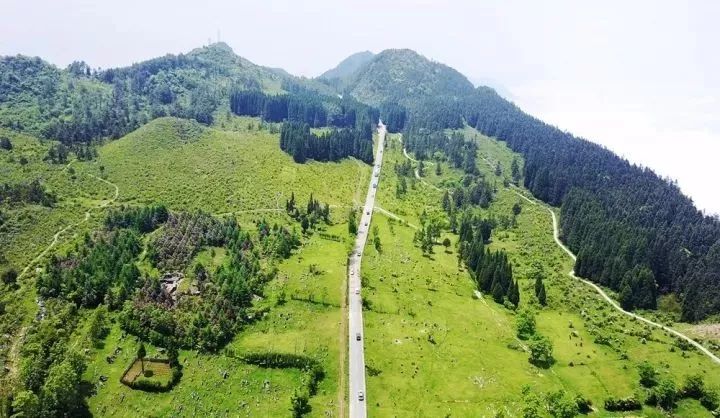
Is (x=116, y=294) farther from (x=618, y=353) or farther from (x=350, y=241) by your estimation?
(x=618, y=353)

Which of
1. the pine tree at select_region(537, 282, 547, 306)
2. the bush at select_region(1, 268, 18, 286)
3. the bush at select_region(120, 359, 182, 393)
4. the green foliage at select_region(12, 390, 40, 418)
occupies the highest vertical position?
the pine tree at select_region(537, 282, 547, 306)

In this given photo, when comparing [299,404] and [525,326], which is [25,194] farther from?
[525,326]

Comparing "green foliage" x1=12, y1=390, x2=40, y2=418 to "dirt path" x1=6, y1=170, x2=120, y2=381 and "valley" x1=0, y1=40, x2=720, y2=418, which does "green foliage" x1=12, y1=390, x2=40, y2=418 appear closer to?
"valley" x1=0, y1=40, x2=720, y2=418

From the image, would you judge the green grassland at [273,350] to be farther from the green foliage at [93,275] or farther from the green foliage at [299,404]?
the green foliage at [93,275]

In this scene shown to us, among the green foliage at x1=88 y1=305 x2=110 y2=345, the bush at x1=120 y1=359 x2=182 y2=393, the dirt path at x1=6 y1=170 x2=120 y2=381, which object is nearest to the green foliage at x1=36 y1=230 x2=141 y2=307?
the green foliage at x1=88 y1=305 x2=110 y2=345

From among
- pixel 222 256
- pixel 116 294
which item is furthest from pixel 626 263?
pixel 116 294

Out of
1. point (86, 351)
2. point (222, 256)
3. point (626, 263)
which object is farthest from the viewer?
point (626, 263)
